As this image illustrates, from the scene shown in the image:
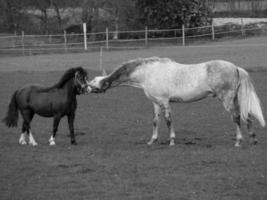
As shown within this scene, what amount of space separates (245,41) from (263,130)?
29425mm

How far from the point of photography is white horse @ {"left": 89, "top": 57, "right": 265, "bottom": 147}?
12.6 metres

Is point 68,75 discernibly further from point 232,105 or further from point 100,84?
point 232,105

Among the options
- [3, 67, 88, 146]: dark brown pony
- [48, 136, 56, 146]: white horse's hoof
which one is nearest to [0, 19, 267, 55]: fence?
[3, 67, 88, 146]: dark brown pony

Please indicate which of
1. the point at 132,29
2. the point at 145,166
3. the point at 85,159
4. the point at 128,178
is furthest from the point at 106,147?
the point at 132,29

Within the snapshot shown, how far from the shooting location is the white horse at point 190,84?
41.5ft

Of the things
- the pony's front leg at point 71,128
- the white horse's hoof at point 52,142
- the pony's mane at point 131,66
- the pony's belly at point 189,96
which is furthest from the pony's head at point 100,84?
the pony's belly at point 189,96

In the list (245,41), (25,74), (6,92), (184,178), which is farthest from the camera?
(245,41)

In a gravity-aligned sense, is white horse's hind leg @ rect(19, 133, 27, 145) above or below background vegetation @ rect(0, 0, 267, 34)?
below

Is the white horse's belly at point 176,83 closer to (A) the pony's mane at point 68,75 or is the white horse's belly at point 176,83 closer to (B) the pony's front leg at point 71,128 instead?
(A) the pony's mane at point 68,75

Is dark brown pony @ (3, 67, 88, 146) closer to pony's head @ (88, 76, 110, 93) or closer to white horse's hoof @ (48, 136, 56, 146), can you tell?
white horse's hoof @ (48, 136, 56, 146)

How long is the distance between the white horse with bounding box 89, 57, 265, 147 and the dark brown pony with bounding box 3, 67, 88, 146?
50 centimetres

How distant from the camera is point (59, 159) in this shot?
38.1ft

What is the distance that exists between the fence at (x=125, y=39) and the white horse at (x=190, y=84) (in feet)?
96.9

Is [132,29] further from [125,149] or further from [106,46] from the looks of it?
[125,149]
